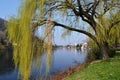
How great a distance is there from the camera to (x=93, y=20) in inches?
697

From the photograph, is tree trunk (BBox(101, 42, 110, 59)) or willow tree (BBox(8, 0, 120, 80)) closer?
willow tree (BBox(8, 0, 120, 80))

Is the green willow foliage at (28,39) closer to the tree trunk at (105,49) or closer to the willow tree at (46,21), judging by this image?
the willow tree at (46,21)

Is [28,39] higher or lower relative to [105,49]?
higher

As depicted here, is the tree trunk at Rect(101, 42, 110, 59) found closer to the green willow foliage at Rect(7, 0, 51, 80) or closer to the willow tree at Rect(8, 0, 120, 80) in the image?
the willow tree at Rect(8, 0, 120, 80)

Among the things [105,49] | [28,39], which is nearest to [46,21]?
[28,39]

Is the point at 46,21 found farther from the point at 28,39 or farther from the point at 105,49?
the point at 105,49

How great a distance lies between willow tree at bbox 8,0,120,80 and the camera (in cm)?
1124

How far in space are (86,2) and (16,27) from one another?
4678mm

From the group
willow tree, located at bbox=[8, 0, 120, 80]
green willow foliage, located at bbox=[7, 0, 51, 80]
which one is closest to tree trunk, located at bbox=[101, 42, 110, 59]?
willow tree, located at bbox=[8, 0, 120, 80]

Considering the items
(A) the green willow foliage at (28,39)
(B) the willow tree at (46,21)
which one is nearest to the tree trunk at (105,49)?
(B) the willow tree at (46,21)

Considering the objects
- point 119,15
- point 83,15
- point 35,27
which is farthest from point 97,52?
point 35,27

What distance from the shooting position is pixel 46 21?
10.8m

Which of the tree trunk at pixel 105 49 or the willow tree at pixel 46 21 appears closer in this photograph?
the willow tree at pixel 46 21

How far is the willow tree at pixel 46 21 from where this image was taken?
11.2 metres
